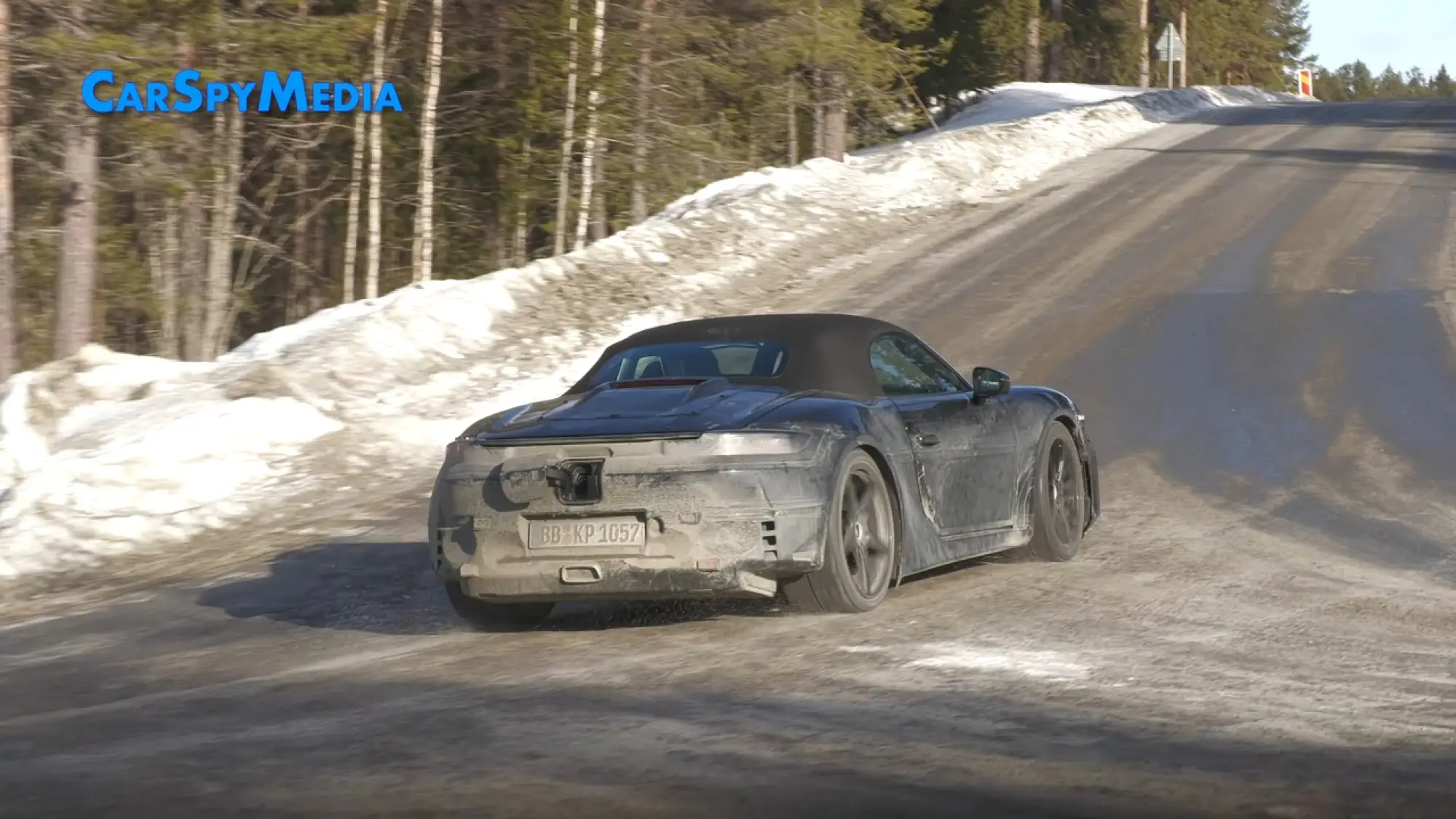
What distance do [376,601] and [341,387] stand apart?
19.5 feet

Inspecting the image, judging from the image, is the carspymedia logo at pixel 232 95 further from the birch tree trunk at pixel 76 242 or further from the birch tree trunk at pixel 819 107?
the birch tree trunk at pixel 819 107

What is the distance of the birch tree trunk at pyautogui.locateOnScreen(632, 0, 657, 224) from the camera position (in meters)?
24.3

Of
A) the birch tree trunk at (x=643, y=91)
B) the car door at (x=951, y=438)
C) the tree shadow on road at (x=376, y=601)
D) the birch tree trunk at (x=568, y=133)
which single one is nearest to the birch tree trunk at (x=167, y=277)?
the birch tree trunk at (x=568, y=133)

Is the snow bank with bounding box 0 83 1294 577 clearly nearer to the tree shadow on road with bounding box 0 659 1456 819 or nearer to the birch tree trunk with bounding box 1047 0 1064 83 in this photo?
the tree shadow on road with bounding box 0 659 1456 819

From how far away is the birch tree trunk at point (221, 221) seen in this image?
2225cm

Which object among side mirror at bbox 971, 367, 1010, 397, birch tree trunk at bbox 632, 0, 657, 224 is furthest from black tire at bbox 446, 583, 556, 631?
birch tree trunk at bbox 632, 0, 657, 224

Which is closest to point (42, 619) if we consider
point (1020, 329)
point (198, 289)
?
point (1020, 329)

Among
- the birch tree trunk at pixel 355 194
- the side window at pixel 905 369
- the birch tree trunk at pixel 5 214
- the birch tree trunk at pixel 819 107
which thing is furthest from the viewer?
the birch tree trunk at pixel 819 107

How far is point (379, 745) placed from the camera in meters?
5.14

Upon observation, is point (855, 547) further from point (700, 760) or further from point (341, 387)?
point (341, 387)

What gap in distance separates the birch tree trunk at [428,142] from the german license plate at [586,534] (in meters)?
14.9

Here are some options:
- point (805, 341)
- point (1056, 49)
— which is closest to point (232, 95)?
point (805, 341)

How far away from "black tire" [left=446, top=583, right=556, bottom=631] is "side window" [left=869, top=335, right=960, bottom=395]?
6.04ft

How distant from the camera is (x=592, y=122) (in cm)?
2397
